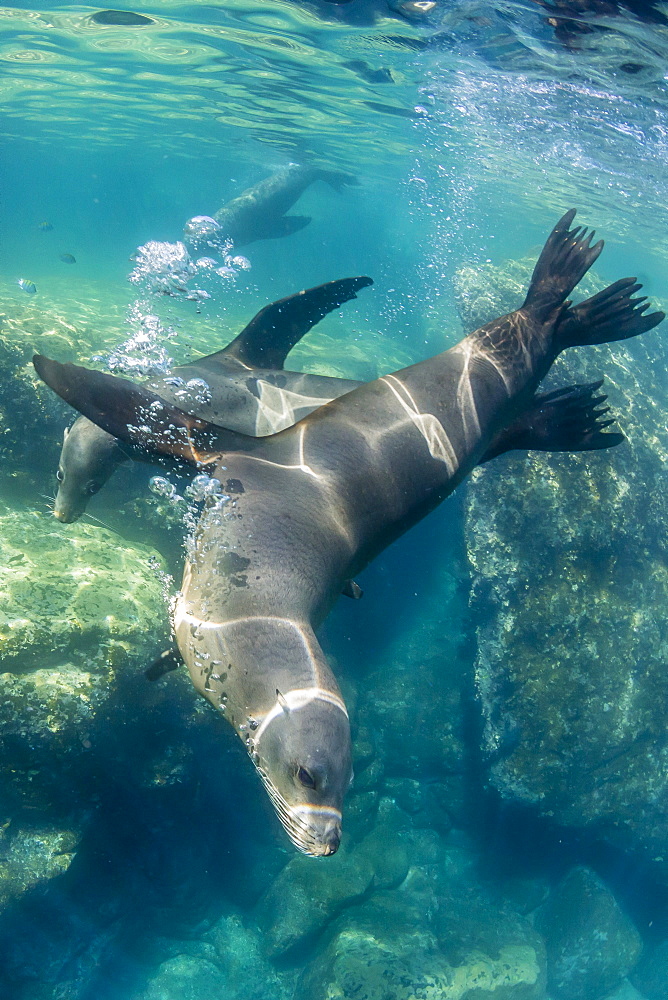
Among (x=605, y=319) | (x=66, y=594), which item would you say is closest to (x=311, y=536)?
(x=605, y=319)

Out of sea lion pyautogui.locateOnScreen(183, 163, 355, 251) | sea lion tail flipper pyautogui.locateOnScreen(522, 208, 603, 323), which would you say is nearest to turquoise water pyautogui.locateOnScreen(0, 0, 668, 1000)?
sea lion tail flipper pyautogui.locateOnScreen(522, 208, 603, 323)

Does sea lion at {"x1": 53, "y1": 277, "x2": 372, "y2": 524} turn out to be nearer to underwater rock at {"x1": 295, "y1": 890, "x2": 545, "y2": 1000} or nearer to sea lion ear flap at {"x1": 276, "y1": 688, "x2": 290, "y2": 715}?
sea lion ear flap at {"x1": 276, "y1": 688, "x2": 290, "y2": 715}

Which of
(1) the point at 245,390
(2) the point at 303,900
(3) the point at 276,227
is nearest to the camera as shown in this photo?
(1) the point at 245,390

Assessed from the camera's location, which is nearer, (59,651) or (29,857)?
(59,651)

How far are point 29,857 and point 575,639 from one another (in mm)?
7339

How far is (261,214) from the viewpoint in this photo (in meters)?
20.6

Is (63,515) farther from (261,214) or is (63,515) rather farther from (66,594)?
(261,214)

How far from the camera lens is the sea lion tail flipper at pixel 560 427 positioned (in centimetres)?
448

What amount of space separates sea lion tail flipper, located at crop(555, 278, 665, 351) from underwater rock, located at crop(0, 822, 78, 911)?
7.01m

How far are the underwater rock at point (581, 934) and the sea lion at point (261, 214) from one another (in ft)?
64.9

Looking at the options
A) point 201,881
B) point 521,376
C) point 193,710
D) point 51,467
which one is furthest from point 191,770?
point 521,376

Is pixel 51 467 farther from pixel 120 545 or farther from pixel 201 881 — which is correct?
pixel 201 881

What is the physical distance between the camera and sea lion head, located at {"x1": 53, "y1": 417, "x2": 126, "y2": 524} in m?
4.96

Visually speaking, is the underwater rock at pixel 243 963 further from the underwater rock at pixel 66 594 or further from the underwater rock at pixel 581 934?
the underwater rock at pixel 66 594
